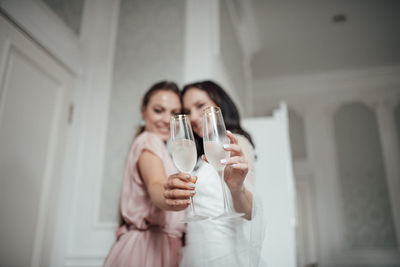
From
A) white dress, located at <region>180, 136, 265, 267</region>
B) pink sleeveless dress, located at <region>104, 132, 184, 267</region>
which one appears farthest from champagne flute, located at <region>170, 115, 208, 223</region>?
pink sleeveless dress, located at <region>104, 132, 184, 267</region>

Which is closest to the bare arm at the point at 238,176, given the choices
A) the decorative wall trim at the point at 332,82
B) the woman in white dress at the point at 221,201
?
the woman in white dress at the point at 221,201

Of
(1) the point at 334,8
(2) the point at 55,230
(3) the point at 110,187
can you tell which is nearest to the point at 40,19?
(3) the point at 110,187

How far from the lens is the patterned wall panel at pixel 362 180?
4.06m

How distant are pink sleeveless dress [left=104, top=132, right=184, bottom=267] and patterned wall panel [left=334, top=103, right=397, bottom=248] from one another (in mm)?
3569

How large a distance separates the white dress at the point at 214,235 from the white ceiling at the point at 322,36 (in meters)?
2.54

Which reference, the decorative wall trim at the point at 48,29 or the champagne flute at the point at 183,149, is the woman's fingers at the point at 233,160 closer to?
the champagne flute at the point at 183,149

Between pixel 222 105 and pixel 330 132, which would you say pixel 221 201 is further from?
pixel 330 132

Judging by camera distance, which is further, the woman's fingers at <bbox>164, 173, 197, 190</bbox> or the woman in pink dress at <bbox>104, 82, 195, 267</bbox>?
the woman in pink dress at <bbox>104, 82, 195, 267</bbox>

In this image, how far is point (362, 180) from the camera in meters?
4.26

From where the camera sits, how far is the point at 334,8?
133 inches

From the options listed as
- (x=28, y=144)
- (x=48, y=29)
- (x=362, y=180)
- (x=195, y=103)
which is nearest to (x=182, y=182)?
(x=195, y=103)

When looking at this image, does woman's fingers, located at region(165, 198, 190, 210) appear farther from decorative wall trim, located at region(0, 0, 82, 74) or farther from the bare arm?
decorative wall trim, located at region(0, 0, 82, 74)

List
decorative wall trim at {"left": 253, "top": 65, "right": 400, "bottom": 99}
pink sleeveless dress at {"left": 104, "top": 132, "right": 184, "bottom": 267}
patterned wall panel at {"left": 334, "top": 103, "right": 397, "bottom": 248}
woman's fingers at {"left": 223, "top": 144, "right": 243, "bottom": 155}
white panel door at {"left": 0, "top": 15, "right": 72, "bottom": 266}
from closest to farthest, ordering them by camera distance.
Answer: woman's fingers at {"left": 223, "top": 144, "right": 243, "bottom": 155}
pink sleeveless dress at {"left": 104, "top": 132, "right": 184, "bottom": 267}
white panel door at {"left": 0, "top": 15, "right": 72, "bottom": 266}
patterned wall panel at {"left": 334, "top": 103, "right": 397, "bottom": 248}
decorative wall trim at {"left": 253, "top": 65, "right": 400, "bottom": 99}

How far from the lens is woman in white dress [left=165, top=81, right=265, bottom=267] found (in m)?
0.89
